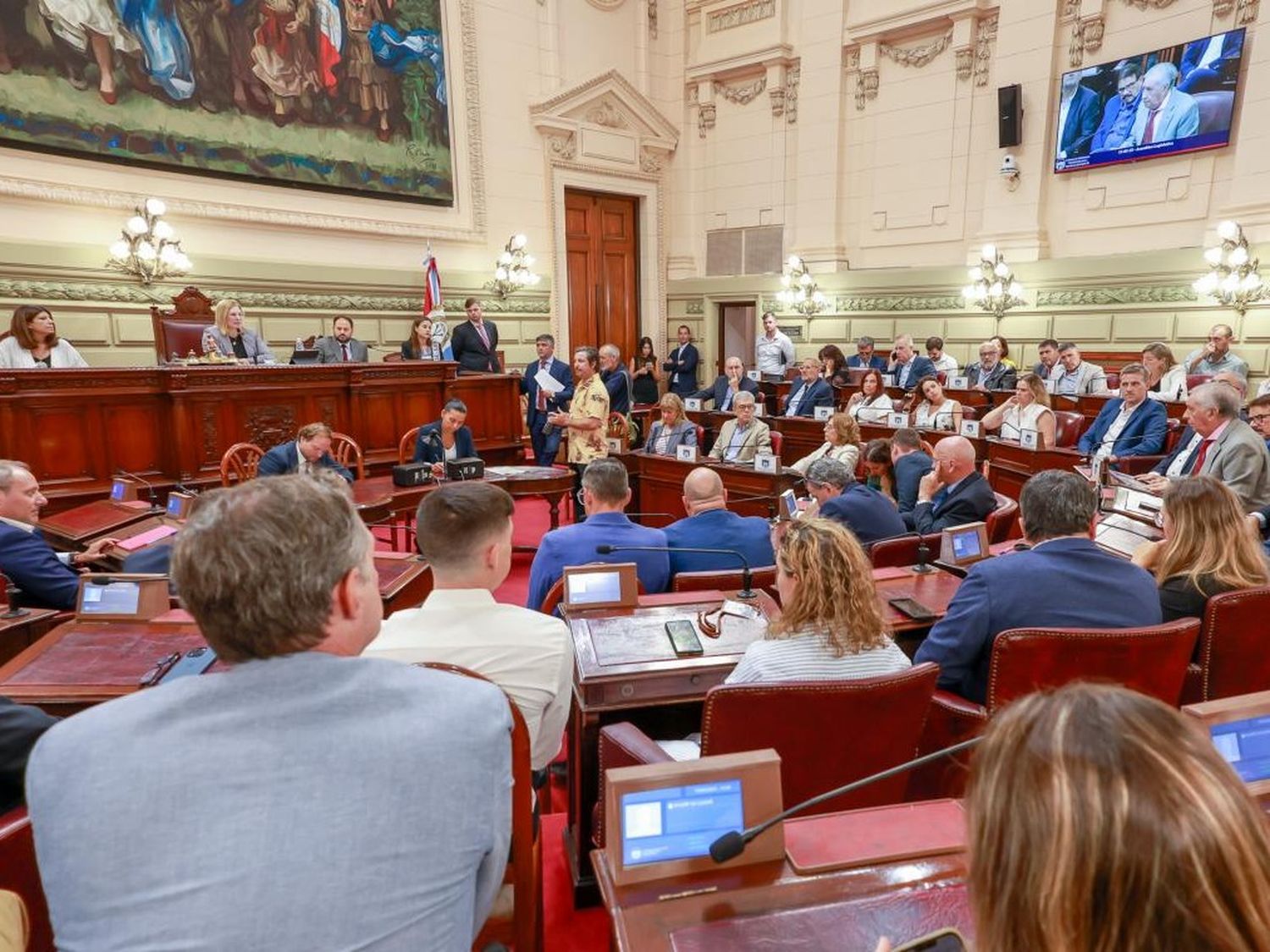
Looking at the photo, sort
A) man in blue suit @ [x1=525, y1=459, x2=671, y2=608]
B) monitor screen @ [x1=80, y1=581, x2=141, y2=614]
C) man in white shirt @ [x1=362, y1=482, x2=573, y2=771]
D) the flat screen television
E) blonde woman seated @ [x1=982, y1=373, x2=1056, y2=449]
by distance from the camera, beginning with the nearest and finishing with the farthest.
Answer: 1. man in white shirt @ [x1=362, y1=482, x2=573, y2=771]
2. monitor screen @ [x1=80, y1=581, x2=141, y2=614]
3. man in blue suit @ [x1=525, y1=459, x2=671, y2=608]
4. blonde woman seated @ [x1=982, y1=373, x2=1056, y2=449]
5. the flat screen television

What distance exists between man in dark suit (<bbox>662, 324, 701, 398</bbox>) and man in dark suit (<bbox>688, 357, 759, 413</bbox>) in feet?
6.55

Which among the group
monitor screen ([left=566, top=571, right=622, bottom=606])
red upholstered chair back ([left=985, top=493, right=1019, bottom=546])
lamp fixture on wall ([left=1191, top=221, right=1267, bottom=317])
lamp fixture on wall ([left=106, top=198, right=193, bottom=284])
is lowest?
red upholstered chair back ([left=985, top=493, right=1019, bottom=546])

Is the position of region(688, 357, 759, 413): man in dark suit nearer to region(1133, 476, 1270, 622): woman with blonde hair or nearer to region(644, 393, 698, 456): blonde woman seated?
region(644, 393, 698, 456): blonde woman seated

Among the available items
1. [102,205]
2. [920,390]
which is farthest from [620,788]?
[102,205]

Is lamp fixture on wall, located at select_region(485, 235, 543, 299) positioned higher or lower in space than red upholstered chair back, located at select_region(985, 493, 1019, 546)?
higher

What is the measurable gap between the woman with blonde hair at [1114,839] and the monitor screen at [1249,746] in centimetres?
79

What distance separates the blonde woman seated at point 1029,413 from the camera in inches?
217

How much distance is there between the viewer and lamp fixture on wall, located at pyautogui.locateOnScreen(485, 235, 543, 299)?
971 centimetres

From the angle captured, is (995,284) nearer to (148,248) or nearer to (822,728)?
(822,728)

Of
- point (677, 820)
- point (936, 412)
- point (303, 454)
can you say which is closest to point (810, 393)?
point (936, 412)

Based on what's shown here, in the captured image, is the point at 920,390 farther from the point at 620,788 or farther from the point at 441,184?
the point at 620,788

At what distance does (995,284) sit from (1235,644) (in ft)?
26.1

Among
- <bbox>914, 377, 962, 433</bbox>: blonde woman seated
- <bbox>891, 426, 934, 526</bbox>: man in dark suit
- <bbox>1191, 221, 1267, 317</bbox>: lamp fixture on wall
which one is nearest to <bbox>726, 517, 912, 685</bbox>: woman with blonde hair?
<bbox>891, 426, 934, 526</bbox>: man in dark suit

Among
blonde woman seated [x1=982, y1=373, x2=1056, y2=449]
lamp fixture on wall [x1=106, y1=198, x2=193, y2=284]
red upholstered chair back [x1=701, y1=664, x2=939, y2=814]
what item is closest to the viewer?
red upholstered chair back [x1=701, y1=664, x2=939, y2=814]
